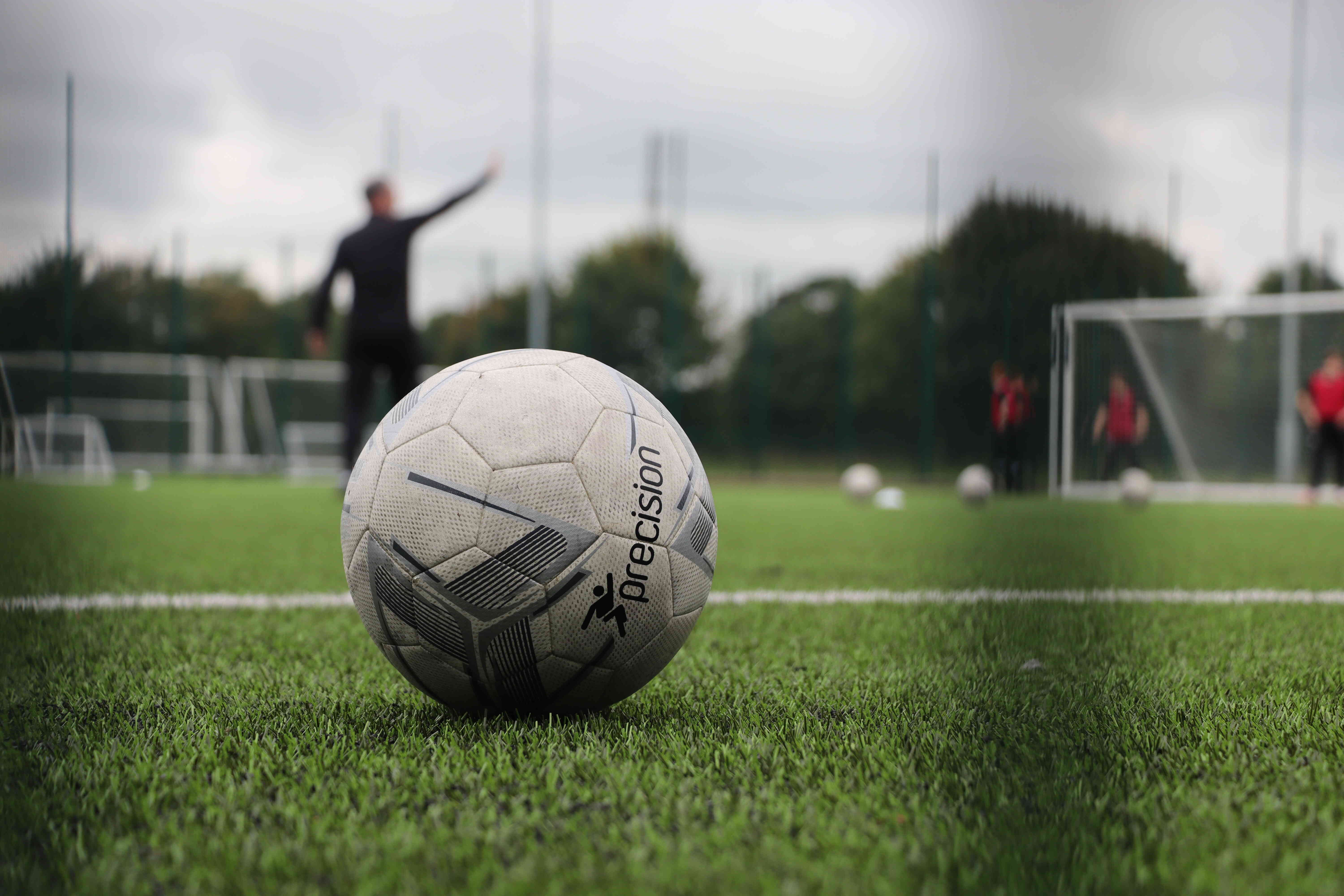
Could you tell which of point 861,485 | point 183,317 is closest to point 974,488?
point 861,485

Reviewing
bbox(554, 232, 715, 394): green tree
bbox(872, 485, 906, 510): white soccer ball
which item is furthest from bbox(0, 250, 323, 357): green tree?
bbox(872, 485, 906, 510): white soccer ball

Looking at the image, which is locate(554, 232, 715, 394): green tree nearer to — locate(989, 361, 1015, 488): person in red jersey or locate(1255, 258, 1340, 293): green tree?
locate(1255, 258, 1340, 293): green tree

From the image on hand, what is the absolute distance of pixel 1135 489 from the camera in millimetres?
11594

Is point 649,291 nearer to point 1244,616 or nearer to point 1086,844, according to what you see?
point 1244,616

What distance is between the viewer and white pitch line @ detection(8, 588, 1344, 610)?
346cm

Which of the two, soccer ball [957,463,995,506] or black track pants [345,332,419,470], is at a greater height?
black track pants [345,332,419,470]

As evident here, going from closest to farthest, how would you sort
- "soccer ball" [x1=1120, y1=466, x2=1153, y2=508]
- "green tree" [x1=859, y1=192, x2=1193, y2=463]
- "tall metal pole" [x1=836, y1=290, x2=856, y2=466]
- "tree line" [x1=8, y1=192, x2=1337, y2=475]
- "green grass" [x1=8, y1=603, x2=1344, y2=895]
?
"green grass" [x1=8, y1=603, x2=1344, y2=895]
"green tree" [x1=859, y1=192, x2=1193, y2=463]
"soccer ball" [x1=1120, y1=466, x2=1153, y2=508]
"tree line" [x1=8, y1=192, x2=1337, y2=475]
"tall metal pole" [x1=836, y1=290, x2=856, y2=466]

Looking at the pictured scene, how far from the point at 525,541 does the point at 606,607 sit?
0.19 meters

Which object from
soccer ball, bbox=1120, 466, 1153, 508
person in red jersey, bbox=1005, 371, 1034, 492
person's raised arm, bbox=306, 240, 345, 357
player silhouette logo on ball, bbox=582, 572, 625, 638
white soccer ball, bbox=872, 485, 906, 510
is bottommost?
white soccer ball, bbox=872, 485, 906, 510

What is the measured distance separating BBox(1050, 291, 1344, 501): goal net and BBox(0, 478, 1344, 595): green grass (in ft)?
17.1

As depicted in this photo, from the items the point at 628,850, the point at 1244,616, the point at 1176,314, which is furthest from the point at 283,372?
the point at 628,850

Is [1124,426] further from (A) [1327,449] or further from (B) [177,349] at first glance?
(B) [177,349]

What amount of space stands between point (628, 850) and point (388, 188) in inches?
269

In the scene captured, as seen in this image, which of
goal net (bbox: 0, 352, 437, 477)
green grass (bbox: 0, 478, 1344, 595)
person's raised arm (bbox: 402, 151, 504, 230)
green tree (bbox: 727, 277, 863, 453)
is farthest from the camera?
green tree (bbox: 727, 277, 863, 453)
